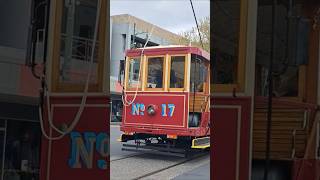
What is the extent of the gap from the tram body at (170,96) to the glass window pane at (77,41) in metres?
7.48

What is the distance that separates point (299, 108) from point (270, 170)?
1.60 ft

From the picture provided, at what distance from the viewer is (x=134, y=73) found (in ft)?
39.3

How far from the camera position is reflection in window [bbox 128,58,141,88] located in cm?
1164

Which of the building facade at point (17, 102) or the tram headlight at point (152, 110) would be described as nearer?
the building facade at point (17, 102)

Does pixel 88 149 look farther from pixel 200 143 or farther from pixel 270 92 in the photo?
pixel 200 143

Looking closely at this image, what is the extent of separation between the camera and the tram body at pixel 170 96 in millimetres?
10922

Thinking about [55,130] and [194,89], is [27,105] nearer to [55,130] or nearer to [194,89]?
[55,130]

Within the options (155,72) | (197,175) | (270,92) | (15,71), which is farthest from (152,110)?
(270,92)

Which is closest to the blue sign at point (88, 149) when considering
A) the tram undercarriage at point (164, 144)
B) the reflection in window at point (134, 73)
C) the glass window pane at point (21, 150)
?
the glass window pane at point (21, 150)

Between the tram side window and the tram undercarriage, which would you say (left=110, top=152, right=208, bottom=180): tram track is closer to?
the tram undercarriage

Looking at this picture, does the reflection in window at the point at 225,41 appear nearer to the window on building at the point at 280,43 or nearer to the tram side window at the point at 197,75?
the window on building at the point at 280,43

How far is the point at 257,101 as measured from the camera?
2842 mm

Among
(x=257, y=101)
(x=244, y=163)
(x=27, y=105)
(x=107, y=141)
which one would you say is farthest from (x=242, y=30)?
(x=27, y=105)

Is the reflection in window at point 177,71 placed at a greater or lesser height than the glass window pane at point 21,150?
greater
